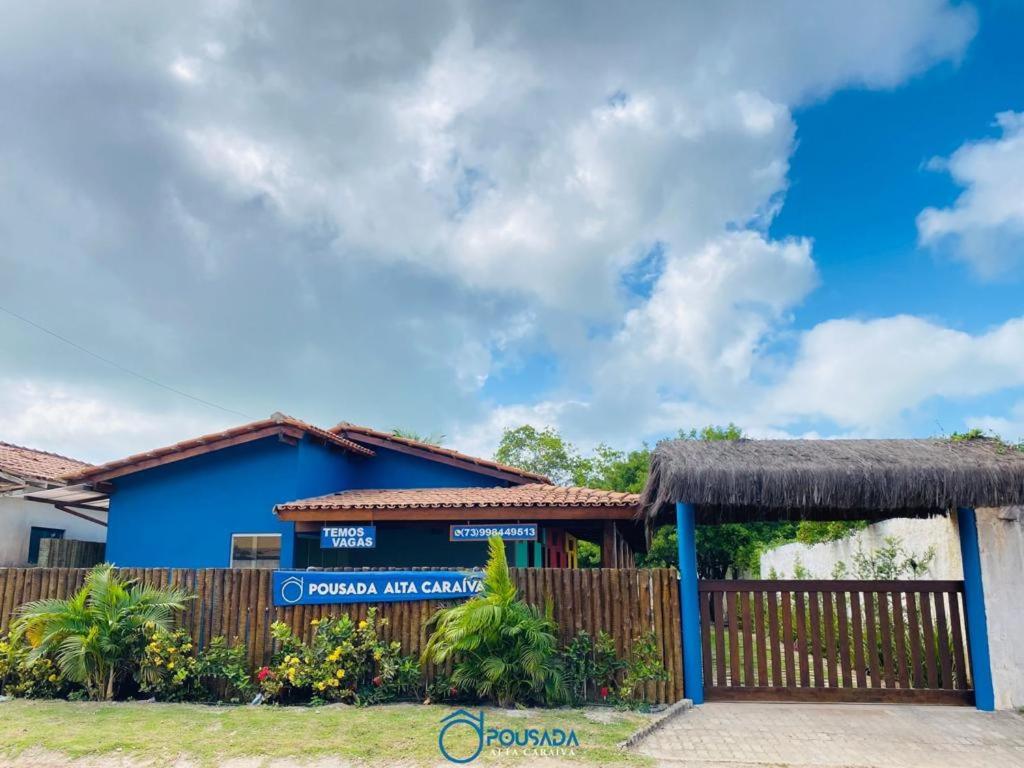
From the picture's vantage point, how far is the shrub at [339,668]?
7695mm

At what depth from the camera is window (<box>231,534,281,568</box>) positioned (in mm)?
13391

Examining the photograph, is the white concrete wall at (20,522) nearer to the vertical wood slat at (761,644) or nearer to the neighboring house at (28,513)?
the neighboring house at (28,513)

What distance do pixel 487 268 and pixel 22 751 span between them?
515 inches

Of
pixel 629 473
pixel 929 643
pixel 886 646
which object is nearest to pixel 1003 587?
pixel 929 643

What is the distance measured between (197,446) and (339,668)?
23.5 feet

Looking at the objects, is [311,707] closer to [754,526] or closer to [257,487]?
[257,487]

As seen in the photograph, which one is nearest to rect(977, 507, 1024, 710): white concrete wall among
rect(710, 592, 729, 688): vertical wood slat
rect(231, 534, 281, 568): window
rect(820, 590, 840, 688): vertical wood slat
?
rect(820, 590, 840, 688): vertical wood slat

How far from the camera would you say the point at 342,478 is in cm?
1552

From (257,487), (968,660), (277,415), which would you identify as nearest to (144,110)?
(277,415)

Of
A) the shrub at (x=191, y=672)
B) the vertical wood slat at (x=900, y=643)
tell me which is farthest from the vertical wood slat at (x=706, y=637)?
the shrub at (x=191, y=672)

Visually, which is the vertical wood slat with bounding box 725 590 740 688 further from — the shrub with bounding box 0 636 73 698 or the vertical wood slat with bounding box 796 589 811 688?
the shrub with bounding box 0 636 73 698

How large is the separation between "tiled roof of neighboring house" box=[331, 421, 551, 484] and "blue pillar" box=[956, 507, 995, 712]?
29.1ft

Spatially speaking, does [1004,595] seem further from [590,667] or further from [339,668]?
[339,668]

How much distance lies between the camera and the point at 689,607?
792cm
